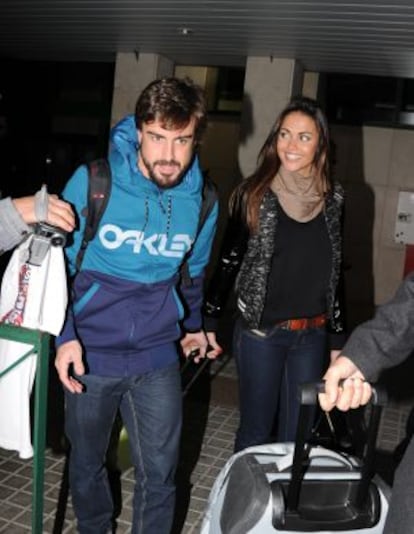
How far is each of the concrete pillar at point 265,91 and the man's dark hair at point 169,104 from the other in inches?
222

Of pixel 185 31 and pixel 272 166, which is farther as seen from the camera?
pixel 185 31

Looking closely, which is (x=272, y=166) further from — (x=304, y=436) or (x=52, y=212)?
(x=304, y=436)

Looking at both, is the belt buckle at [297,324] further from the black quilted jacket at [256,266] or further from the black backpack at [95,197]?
the black backpack at [95,197]

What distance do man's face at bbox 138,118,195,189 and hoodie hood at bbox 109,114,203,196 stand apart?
0.13 ft

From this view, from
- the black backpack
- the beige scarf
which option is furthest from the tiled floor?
the beige scarf

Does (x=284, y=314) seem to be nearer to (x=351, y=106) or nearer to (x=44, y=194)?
(x=44, y=194)

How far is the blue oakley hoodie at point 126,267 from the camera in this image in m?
2.40

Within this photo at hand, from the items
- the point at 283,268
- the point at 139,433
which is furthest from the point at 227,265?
the point at 139,433

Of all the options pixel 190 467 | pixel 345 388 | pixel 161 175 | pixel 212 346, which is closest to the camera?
pixel 345 388

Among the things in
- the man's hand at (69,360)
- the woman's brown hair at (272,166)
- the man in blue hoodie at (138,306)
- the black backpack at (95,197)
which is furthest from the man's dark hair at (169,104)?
the man's hand at (69,360)

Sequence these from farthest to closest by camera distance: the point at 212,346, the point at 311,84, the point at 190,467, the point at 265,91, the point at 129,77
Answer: the point at 311,84, the point at 129,77, the point at 265,91, the point at 190,467, the point at 212,346

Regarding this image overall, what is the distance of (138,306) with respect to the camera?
97.0 inches

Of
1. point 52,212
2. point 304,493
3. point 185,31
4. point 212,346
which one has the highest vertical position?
point 185,31

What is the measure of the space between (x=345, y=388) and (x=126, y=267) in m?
1.09
